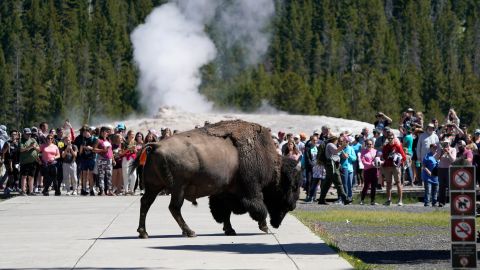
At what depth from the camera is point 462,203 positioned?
1017 cm

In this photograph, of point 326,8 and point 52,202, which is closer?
point 52,202

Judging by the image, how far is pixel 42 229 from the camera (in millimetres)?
17875

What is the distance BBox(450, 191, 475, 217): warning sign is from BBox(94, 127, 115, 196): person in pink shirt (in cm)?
1885

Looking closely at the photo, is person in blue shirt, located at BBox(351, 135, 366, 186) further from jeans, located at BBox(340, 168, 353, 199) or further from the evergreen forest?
the evergreen forest

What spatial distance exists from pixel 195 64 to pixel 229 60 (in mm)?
26056

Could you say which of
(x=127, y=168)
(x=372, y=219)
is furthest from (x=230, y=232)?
(x=127, y=168)

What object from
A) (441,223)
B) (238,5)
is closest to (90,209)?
(441,223)

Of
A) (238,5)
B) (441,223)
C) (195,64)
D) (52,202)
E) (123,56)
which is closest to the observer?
(441,223)

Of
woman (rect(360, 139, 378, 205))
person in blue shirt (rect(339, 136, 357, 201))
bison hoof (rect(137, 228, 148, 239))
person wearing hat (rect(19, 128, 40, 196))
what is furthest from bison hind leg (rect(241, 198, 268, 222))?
person wearing hat (rect(19, 128, 40, 196))

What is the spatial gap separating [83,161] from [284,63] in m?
120

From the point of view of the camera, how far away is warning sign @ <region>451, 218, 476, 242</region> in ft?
33.1

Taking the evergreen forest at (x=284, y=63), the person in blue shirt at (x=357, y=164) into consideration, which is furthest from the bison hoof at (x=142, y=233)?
the evergreen forest at (x=284, y=63)

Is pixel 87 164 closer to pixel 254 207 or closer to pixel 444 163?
pixel 444 163

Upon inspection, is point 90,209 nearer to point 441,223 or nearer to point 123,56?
point 441,223
